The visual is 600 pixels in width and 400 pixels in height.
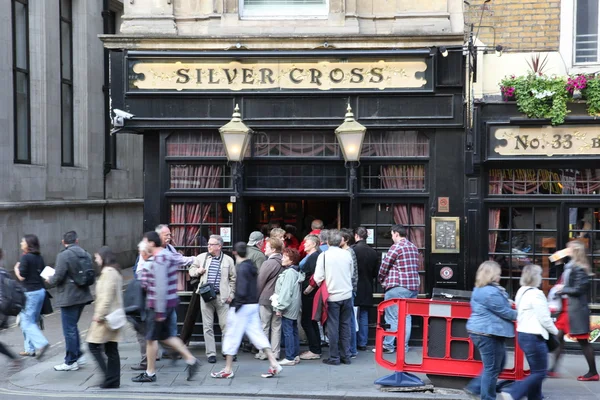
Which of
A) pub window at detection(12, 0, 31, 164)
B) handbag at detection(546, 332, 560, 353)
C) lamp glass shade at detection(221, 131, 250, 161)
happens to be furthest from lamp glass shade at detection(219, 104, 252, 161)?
pub window at detection(12, 0, 31, 164)

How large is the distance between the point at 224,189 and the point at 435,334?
174 inches

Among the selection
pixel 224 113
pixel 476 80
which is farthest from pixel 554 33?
pixel 224 113

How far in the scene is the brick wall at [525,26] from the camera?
11.6 m

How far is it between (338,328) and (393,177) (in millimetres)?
2708

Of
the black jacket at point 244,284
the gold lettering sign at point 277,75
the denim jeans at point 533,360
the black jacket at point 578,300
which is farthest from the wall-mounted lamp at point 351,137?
the denim jeans at point 533,360

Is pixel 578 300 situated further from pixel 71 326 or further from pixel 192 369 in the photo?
pixel 71 326

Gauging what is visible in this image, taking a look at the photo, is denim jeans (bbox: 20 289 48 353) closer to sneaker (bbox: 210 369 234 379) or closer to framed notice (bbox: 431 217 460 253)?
sneaker (bbox: 210 369 234 379)

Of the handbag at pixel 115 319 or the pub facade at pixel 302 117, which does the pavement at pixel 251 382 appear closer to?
the handbag at pixel 115 319

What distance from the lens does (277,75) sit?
460 inches

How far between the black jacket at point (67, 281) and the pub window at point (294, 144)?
132 inches

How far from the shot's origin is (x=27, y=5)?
19953 mm

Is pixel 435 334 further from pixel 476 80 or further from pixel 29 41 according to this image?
pixel 29 41

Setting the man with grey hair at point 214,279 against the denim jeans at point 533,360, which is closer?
the denim jeans at point 533,360

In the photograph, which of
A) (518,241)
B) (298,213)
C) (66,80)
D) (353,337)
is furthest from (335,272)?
(66,80)
